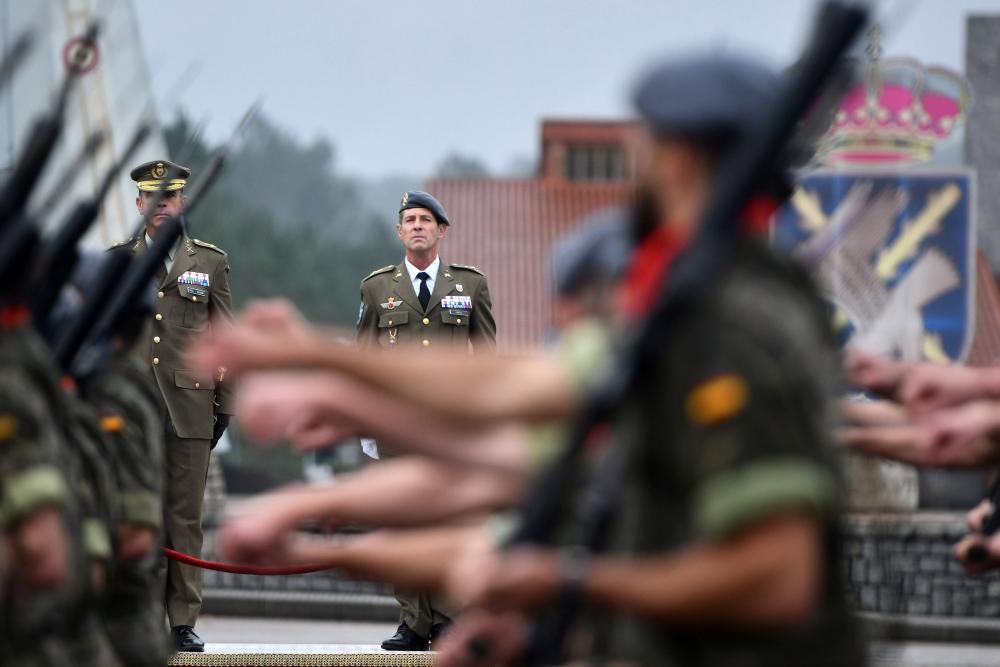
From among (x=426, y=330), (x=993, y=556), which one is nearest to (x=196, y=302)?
(x=426, y=330)

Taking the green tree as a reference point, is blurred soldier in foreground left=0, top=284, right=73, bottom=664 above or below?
below

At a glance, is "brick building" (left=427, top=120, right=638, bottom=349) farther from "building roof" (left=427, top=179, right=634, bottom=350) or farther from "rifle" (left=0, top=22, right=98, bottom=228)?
"rifle" (left=0, top=22, right=98, bottom=228)

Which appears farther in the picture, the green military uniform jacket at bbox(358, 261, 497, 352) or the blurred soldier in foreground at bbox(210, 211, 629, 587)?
the green military uniform jacket at bbox(358, 261, 497, 352)

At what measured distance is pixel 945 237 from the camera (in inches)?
803

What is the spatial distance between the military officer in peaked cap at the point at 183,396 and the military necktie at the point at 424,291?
115 cm

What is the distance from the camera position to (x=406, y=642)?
A: 1105 centimetres

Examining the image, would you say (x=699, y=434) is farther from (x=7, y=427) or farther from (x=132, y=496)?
(x=132, y=496)

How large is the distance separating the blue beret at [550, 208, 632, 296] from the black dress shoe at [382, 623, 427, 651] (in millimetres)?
6877

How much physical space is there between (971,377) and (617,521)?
6.24 ft

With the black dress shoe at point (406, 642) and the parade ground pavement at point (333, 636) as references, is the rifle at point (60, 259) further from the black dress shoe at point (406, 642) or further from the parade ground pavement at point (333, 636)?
the parade ground pavement at point (333, 636)

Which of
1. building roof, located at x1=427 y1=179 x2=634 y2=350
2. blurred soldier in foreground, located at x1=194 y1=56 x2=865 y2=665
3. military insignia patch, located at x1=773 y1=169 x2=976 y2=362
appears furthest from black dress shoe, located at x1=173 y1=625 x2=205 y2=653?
building roof, located at x1=427 y1=179 x2=634 y2=350

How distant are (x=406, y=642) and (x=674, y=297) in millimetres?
7734

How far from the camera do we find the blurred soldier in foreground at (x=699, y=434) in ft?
11.2

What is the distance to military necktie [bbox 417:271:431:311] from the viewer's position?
1134 cm
